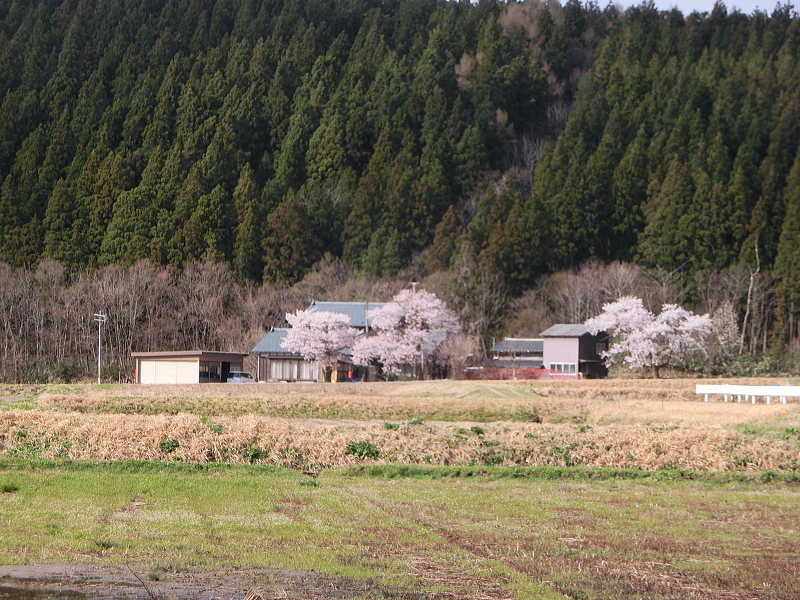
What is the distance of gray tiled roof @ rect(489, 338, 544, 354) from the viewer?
72.1 meters

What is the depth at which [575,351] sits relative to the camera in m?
64.8

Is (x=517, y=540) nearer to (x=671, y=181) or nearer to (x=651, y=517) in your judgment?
(x=651, y=517)

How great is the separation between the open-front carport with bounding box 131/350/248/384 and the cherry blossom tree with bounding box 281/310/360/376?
740 cm

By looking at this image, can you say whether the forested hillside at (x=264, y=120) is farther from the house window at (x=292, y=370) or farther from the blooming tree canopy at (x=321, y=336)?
the blooming tree canopy at (x=321, y=336)

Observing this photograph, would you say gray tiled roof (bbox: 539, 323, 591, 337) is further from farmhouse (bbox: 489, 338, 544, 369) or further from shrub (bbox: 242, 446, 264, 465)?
shrub (bbox: 242, 446, 264, 465)

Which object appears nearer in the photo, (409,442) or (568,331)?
(409,442)

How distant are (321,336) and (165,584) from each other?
161 ft

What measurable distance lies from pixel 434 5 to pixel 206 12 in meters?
34.6

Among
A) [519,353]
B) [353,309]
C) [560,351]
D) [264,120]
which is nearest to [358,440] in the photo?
[353,309]

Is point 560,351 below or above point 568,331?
below

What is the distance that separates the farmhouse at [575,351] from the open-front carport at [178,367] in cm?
2573

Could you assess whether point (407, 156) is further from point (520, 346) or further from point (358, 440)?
point (358, 440)

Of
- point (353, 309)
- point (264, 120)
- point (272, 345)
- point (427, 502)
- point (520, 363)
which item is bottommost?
point (427, 502)

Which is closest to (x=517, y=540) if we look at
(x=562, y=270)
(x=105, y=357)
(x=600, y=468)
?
(x=600, y=468)
